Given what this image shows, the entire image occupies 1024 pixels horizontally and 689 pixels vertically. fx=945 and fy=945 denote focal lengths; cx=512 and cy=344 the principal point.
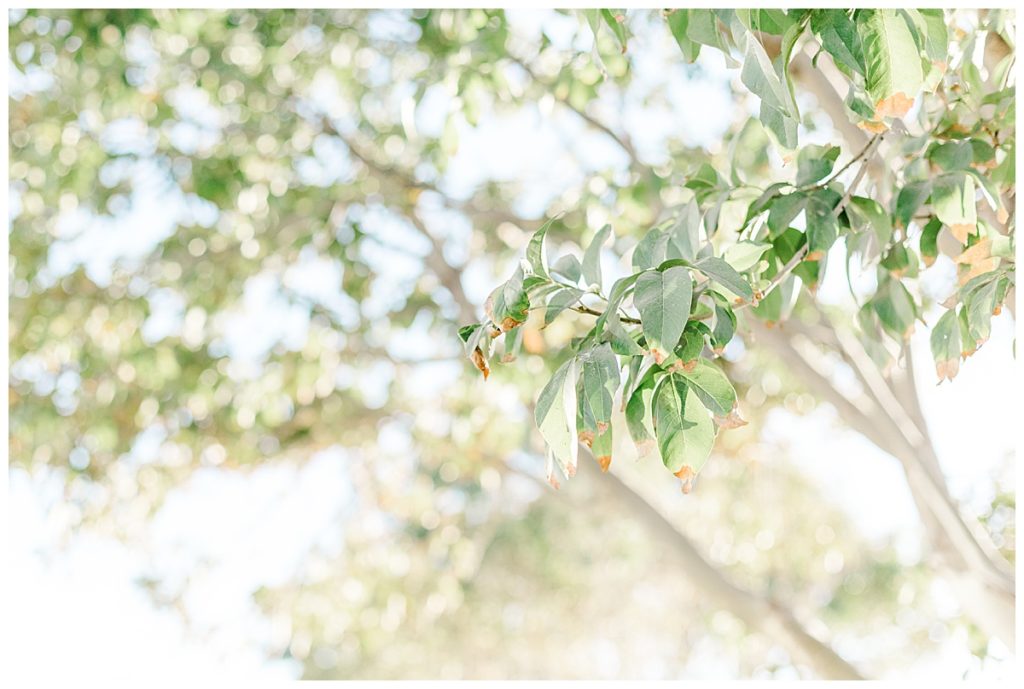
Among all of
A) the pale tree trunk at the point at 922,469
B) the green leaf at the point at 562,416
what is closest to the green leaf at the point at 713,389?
the green leaf at the point at 562,416

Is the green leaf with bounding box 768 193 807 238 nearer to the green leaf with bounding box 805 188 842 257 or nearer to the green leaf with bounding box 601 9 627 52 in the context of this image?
the green leaf with bounding box 805 188 842 257

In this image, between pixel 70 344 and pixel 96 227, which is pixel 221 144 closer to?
pixel 96 227

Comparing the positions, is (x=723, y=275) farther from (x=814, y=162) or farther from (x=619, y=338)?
(x=814, y=162)

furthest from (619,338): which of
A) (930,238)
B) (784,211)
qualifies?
(930,238)

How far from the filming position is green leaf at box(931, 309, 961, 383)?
1.19 metres

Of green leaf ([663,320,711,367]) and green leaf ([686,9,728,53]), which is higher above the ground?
green leaf ([686,9,728,53])

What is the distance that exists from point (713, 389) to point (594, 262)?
24 cm

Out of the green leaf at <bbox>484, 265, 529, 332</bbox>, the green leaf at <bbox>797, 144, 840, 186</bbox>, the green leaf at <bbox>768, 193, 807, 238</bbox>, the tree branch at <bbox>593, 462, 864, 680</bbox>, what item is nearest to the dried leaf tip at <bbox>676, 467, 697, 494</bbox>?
the green leaf at <bbox>484, 265, 529, 332</bbox>

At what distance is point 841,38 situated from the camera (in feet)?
3.10

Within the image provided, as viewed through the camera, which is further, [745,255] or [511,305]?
[745,255]

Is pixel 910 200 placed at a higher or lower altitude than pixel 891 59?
lower

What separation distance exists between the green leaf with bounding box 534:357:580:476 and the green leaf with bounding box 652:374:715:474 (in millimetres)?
85

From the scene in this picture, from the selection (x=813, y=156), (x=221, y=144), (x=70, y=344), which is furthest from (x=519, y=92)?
(x=70, y=344)

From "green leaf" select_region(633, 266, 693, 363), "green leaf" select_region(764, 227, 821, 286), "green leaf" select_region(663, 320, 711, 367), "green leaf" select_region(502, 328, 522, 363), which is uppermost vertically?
"green leaf" select_region(633, 266, 693, 363)
